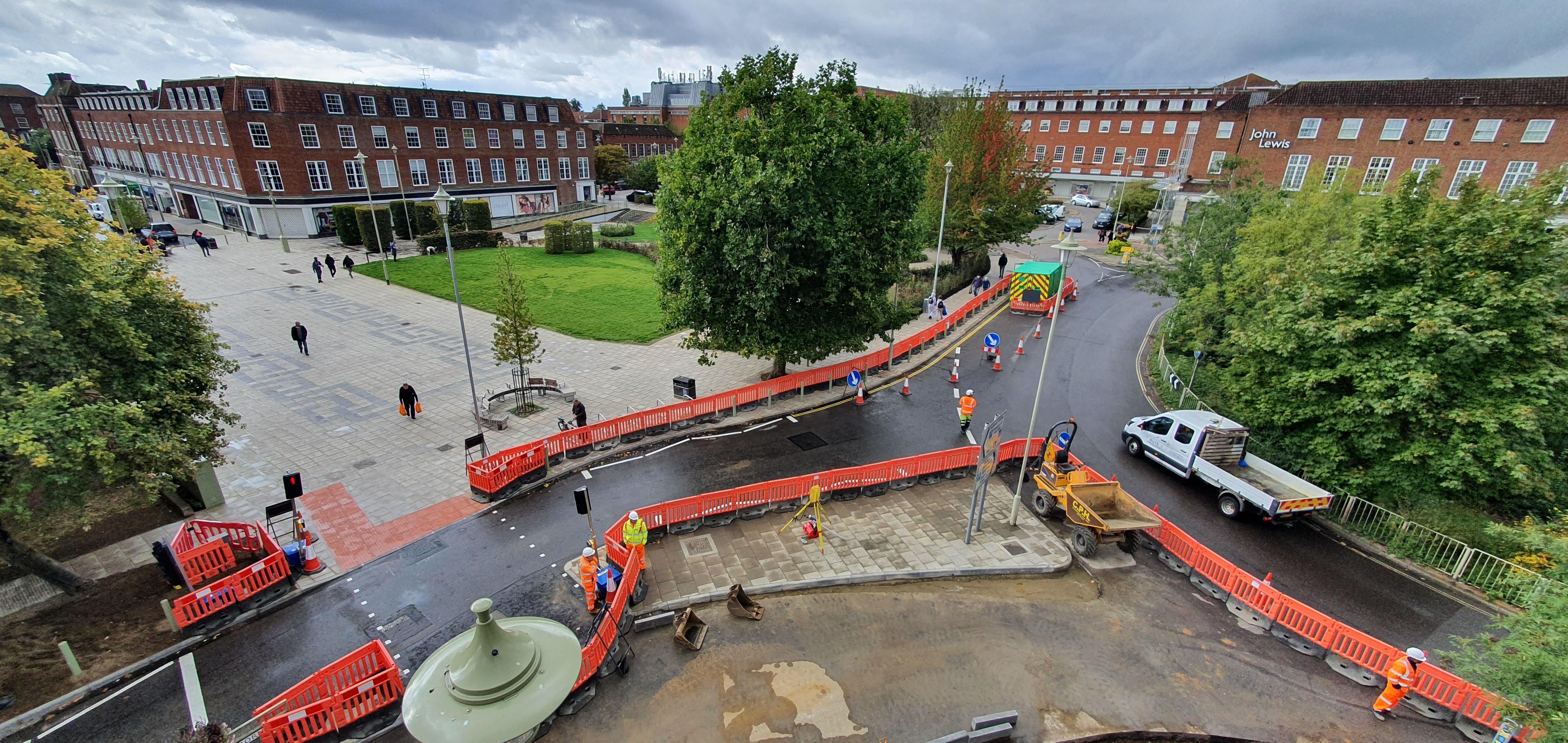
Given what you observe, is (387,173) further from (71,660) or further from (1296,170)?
(1296,170)

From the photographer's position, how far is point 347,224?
140 ft

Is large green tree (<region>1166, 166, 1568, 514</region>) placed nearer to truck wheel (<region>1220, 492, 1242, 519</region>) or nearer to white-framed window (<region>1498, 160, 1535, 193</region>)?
truck wheel (<region>1220, 492, 1242, 519</region>)

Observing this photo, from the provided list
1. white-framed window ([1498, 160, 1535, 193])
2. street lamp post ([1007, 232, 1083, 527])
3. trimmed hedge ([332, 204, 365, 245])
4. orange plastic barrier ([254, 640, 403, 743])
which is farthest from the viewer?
trimmed hedge ([332, 204, 365, 245])

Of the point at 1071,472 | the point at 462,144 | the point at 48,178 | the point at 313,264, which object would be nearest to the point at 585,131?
the point at 462,144

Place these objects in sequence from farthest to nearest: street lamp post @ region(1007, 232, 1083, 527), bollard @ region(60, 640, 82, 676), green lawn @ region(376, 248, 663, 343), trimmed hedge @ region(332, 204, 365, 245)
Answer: trimmed hedge @ region(332, 204, 365, 245), green lawn @ region(376, 248, 663, 343), street lamp post @ region(1007, 232, 1083, 527), bollard @ region(60, 640, 82, 676)

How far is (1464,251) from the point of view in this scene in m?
13.2

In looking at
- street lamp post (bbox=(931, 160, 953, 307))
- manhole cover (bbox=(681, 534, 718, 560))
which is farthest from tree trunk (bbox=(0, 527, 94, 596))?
street lamp post (bbox=(931, 160, 953, 307))

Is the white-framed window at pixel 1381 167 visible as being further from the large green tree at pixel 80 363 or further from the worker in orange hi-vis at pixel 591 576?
the large green tree at pixel 80 363

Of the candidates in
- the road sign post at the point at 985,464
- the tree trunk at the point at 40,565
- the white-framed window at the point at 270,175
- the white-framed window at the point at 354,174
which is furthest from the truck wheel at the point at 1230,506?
the white-framed window at the point at 270,175

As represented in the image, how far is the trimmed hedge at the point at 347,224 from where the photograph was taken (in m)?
42.1

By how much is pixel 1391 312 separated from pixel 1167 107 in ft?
202

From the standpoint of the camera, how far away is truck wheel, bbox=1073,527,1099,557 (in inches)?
532

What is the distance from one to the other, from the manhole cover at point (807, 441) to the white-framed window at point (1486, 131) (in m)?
47.5

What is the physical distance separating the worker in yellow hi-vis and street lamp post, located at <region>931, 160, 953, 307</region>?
17.4 metres
